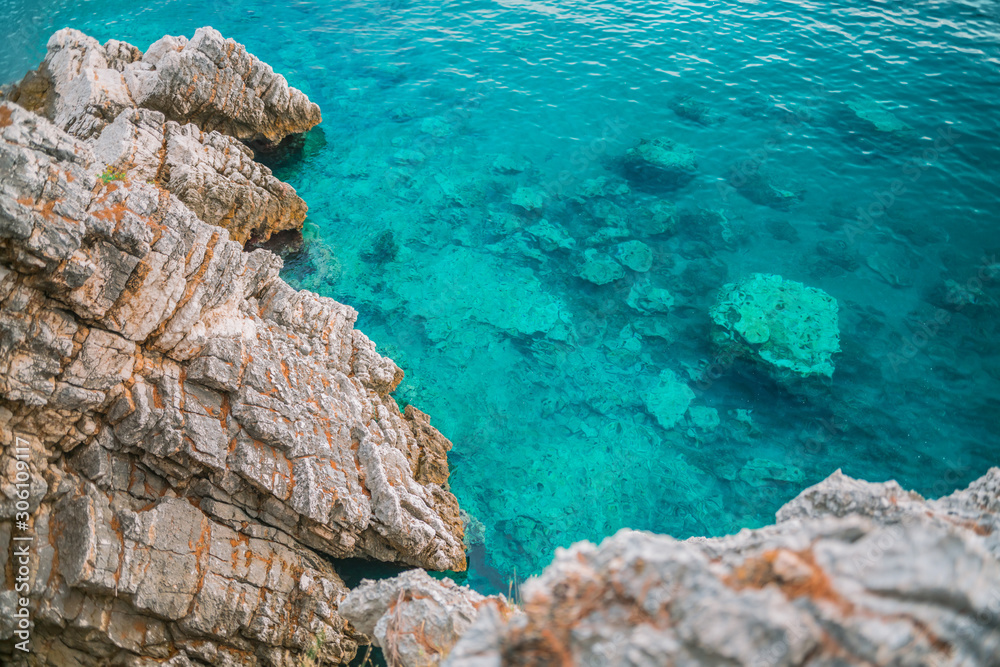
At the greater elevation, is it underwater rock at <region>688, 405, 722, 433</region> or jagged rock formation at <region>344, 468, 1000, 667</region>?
jagged rock formation at <region>344, 468, 1000, 667</region>

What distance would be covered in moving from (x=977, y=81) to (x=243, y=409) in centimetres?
3468

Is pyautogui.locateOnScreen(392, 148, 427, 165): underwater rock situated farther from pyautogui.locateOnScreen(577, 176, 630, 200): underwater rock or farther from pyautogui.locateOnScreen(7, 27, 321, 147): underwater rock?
pyautogui.locateOnScreen(577, 176, 630, 200): underwater rock

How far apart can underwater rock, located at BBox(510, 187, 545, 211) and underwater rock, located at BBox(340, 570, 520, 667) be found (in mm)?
18173

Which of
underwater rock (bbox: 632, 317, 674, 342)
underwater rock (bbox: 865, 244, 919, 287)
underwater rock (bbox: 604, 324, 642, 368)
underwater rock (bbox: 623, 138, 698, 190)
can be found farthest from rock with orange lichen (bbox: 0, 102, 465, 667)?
underwater rock (bbox: 865, 244, 919, 287)

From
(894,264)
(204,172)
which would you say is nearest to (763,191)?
(894,264)

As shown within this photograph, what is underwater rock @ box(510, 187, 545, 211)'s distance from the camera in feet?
77.8

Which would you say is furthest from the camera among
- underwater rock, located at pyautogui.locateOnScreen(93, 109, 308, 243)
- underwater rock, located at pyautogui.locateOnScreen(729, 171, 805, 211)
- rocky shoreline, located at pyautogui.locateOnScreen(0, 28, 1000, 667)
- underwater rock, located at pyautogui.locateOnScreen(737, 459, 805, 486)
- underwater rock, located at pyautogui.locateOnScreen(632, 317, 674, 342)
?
underwater rock, located at pyautogui.locateOnScreen(729, 171, 805, 211)

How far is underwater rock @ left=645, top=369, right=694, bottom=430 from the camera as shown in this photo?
57.3 ft

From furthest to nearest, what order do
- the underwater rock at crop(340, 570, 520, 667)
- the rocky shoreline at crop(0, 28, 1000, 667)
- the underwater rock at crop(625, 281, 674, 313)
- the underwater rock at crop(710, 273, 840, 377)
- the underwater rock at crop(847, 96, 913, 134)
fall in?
the underwater rock at crop(847, 96, 913, 134) → the underwater rock at crop(625, 281, 674, 313) → the underwater rock at crop(710, 273, 840, 377) → the underwater rock at crop(340, 570, 520, 667) → the rocky shoreline at crop(0, 28, 1000, 667)

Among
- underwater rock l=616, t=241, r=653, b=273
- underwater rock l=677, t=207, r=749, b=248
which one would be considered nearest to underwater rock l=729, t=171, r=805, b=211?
underwater rock l=677, t=207, r=749, b=248

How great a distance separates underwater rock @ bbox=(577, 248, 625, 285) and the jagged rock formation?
54.7ft

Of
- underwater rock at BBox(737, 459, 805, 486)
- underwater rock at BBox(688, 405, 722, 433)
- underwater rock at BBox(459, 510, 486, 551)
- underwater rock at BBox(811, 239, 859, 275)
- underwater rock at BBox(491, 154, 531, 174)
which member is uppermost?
underwater rock at BBox(491, 154, 531, 174)

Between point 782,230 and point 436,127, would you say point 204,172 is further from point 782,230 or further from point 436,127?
point 782,230

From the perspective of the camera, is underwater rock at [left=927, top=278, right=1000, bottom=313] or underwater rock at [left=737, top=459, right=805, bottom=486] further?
underwater rock at [left=927, top=278, right=1000, bottom=313]
